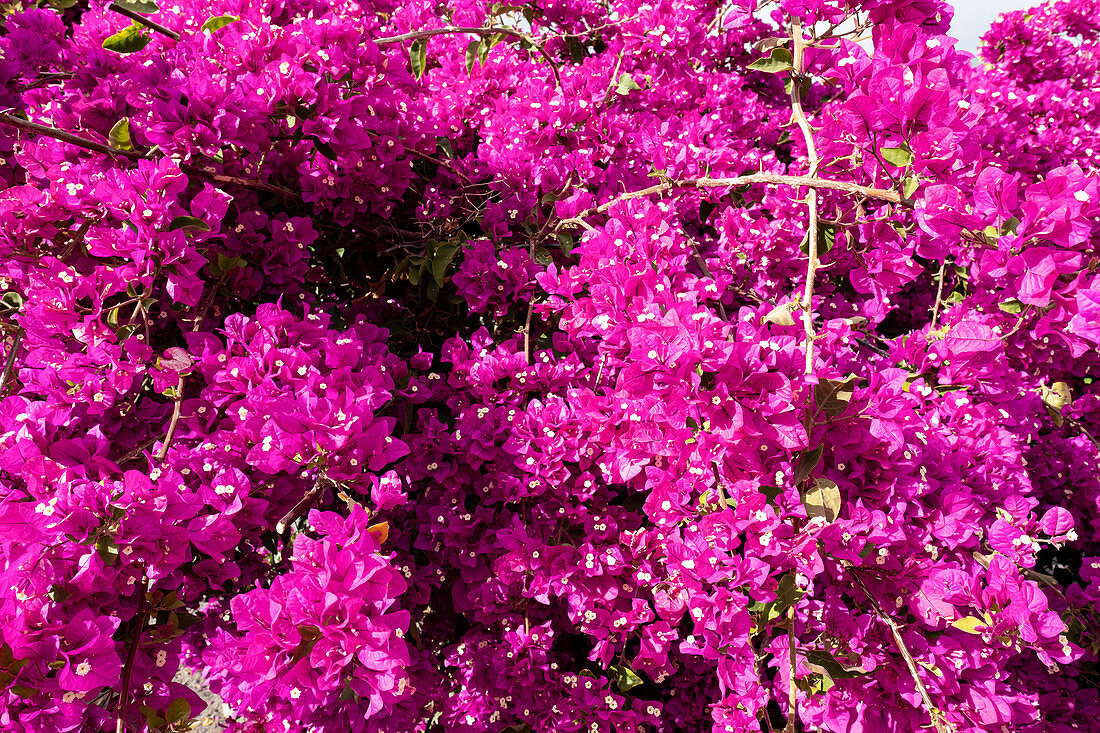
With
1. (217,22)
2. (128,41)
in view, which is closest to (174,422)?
(128,41)

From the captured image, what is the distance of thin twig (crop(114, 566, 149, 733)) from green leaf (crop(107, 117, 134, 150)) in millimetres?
952

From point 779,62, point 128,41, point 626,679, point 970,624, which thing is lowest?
point 626,679

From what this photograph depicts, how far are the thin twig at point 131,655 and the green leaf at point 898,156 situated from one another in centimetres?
166

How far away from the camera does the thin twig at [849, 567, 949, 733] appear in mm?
1136

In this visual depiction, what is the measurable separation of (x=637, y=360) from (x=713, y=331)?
151 mm

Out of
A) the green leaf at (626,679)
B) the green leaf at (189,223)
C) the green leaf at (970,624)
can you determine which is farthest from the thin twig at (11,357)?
the green leaf at (970,624)

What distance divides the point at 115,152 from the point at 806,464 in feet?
5.47

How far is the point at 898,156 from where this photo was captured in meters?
1.18

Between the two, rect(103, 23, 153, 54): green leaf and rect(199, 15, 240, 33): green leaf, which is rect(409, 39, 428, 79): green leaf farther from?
rect(103, 23, 153, 54): green leaf

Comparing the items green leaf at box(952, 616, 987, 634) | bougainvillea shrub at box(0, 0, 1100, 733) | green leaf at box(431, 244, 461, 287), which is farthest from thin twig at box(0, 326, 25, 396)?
green leaf at box(952, 616, 987, 634)

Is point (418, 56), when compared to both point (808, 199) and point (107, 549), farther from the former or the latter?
point (107, 549)

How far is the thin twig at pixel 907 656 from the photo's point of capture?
1.14 meters

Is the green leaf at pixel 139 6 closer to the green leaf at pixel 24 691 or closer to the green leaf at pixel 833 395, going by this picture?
the green leaf at pixel 24 691

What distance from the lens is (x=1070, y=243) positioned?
3.49ft
